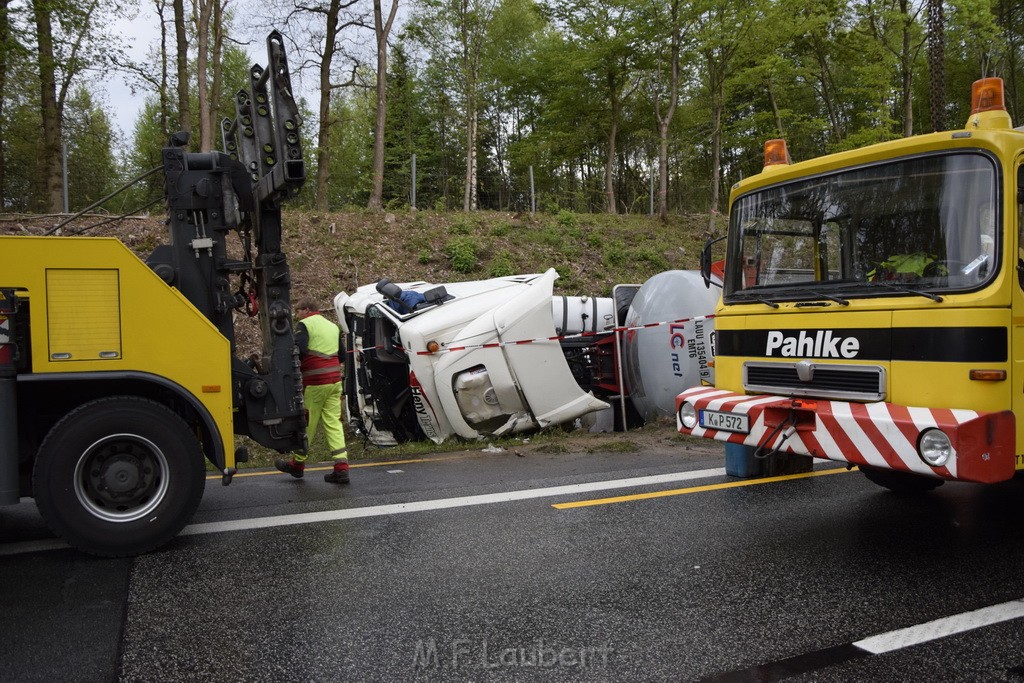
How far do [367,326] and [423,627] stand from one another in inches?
248

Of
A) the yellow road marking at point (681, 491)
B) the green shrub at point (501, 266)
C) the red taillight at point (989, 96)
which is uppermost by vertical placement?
the red taillight at point (989, 96)

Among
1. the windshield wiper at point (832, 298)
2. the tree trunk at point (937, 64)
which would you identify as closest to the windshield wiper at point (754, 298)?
the windshield wiper at point (832, 298)

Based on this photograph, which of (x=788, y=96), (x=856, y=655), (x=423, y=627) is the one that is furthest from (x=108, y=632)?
(x=788, y=96)

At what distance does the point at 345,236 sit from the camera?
17750 millimetres

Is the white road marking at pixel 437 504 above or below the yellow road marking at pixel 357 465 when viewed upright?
above

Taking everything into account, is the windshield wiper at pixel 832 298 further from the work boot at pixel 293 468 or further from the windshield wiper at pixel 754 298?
the work boot at pixel 293 468

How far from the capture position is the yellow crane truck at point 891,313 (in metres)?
3.88

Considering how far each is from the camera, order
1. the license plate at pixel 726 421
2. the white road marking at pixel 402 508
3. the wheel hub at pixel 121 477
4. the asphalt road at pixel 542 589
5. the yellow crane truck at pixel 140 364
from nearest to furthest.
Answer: the asphalt road at pixel 542 589 < the yellow crane truck at pixel 140 364 < the wheel hub at pixel 121 477 < the license plate at pixel 726 421 < the white road marking at pixel 402 508

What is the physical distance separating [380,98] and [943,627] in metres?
19.2

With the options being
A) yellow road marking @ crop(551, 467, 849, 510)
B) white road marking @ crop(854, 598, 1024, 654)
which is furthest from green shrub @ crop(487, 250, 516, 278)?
white road marking @ crop(854, 598, 1024, 654)

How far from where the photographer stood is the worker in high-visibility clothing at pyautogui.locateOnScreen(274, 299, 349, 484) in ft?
22.6

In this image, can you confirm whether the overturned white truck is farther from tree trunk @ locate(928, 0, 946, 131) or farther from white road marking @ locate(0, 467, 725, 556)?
tree trunk @ locate(928, 0, 946, 131)

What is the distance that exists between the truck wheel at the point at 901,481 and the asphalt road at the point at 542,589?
0.10 metres

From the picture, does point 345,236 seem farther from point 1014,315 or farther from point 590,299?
point 1014,315
